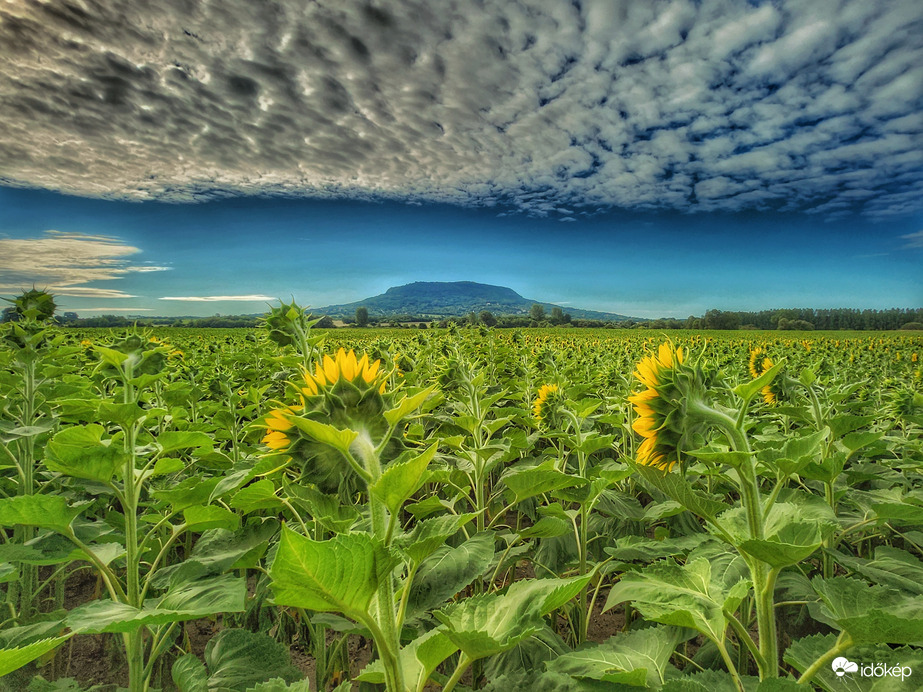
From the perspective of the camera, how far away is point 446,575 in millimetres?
1246

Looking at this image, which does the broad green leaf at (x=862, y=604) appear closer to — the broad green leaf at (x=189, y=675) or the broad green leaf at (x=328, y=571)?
the broad green leaf at (x=328, y=571)

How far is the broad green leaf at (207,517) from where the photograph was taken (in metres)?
1.93

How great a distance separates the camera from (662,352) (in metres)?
1.67

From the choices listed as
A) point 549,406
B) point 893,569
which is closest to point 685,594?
point 893,569

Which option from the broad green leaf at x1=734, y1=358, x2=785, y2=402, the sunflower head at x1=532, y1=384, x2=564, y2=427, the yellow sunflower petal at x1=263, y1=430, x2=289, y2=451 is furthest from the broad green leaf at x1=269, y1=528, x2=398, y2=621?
the sunflower head at x1=532, y1=384, x2=564, y2=427

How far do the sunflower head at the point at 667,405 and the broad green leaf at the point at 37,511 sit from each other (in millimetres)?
1969

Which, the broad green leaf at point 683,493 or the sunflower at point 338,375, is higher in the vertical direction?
the sunflower at point 338,375

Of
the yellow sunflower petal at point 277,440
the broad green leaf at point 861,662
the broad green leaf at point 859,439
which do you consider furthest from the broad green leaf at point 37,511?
the broad green leaf at point 859,439

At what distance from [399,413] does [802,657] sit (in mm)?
1212

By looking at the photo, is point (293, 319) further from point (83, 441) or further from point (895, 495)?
point (895, 495)

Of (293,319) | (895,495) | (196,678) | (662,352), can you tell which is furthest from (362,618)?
(895,495)

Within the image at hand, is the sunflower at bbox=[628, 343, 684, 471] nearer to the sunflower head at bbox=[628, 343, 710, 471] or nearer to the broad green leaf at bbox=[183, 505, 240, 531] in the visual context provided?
the sunflower head at bbox=[628, 343, 710, 471]

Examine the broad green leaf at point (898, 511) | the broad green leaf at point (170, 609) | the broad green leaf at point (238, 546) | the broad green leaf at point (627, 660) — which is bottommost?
the broad green leaf at point (238, 546)

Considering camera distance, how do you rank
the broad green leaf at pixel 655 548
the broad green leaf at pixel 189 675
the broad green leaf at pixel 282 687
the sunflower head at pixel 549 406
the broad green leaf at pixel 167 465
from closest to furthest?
the broad green leaf at pixel 282 687, the broad green leaf at pixel 189 675, the broad green leaf at pixel 655 548, the broad green leaf at pixel 167 465, the sunflower head at pixel 549 406
